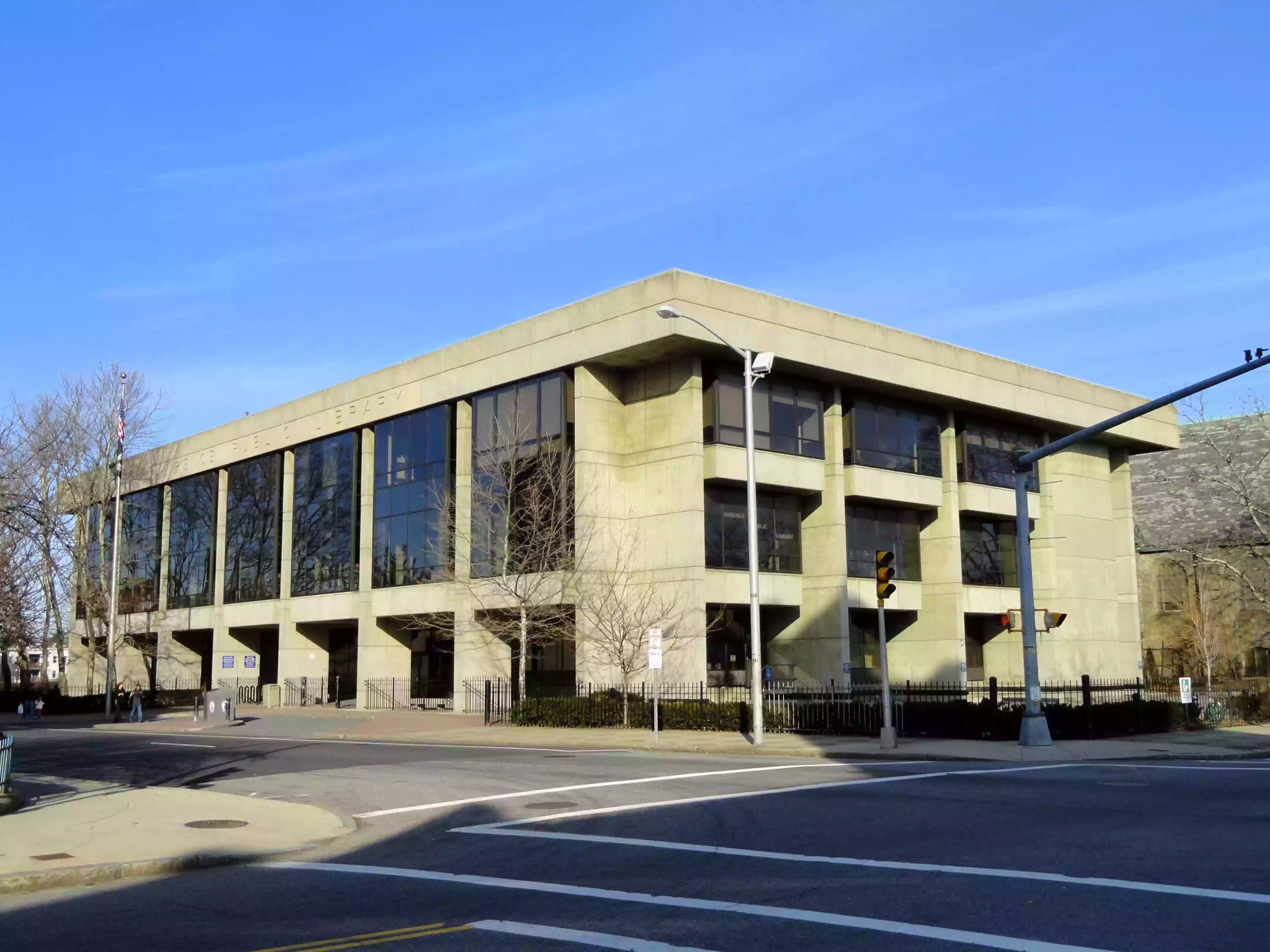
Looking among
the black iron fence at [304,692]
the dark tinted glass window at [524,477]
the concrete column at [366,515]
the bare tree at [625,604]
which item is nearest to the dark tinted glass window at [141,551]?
the black iron fence at [304,692]

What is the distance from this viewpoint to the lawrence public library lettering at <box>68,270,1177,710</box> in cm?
3850

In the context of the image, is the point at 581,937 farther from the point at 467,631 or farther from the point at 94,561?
the point at 94,561

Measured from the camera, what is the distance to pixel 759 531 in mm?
41219

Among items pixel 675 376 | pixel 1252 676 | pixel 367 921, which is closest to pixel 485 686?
pixel 675 376

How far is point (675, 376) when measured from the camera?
127ft

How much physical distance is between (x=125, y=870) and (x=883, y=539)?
122 feet

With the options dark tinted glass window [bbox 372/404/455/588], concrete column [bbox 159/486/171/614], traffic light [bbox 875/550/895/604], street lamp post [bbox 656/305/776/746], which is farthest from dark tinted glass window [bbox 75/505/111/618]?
traffic light [bbox 875/550/895/604]

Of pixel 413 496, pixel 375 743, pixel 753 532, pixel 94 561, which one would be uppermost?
pixel 413 496

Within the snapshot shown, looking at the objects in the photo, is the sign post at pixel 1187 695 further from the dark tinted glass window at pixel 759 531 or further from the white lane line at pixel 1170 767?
the dark tinted glass window at pixel 759 531

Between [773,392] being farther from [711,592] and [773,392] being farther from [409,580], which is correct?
[409,580]

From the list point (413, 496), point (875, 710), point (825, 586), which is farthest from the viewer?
point (413, 496)

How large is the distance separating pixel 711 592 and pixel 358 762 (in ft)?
55.3

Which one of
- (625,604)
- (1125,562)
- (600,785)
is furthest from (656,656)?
(1125,562)

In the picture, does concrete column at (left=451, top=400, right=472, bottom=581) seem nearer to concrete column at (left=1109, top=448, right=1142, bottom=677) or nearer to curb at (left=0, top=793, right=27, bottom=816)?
curb at (left=0, top=793, right=27, bottom=816)
